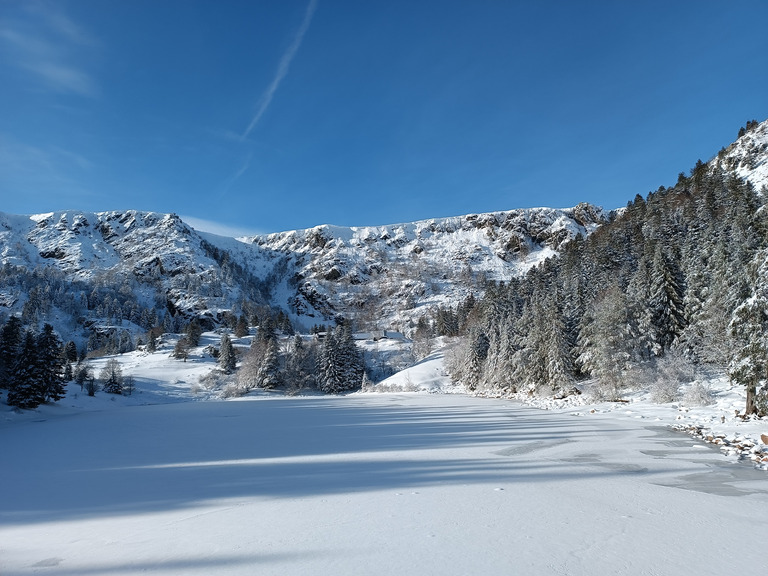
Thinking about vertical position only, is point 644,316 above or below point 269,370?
above

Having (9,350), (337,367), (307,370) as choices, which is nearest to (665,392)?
(337,367)

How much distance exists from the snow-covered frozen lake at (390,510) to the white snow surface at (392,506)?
4cm

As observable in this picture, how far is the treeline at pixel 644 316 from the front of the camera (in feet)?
66.3

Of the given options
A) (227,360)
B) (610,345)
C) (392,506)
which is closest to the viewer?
(392,506)

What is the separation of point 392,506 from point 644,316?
135 feet

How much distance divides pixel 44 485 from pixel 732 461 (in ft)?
69.4

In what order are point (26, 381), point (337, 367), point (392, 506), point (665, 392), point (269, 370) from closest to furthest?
point (392, 506)
point (665, 392)
point (26, 381)
point (337, 367)
point (269, 370)

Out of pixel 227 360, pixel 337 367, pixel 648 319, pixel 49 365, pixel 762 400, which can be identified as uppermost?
pixel 648 319

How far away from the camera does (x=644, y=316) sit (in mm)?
40406

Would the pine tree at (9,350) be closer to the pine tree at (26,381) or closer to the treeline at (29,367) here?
the treeline at (29,367)

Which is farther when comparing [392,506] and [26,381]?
[26,381]

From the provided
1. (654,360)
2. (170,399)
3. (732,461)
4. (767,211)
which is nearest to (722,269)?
A: (654,360)

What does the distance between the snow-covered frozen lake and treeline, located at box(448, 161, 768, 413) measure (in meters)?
8.94

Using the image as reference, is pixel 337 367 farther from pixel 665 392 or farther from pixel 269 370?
pixel 665 392
